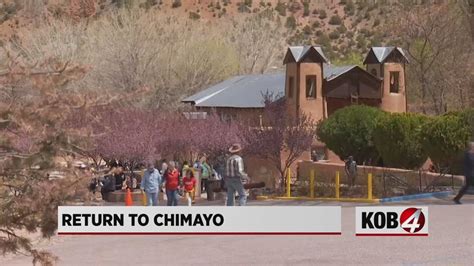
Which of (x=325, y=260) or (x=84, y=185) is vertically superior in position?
(x=84, y=185)

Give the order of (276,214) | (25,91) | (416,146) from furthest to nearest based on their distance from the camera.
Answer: (416,146) → (276,214) → (25,91)

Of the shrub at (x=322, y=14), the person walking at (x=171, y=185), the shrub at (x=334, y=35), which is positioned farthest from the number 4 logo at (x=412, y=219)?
the shrub at (x=322, y=14)

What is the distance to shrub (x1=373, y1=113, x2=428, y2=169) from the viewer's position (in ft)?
92.3

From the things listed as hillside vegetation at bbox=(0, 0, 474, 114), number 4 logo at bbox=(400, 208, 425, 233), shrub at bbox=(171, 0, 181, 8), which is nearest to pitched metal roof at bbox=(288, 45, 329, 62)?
hillside vegetation at bbox=(0, 0, 474, 114)

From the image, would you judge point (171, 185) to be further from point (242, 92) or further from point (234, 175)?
point (242, 92)

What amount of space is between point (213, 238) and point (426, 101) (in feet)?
113

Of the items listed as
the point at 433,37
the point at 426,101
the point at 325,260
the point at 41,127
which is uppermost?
the point at 433,37

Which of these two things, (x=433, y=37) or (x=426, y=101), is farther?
(x=426, y=101)

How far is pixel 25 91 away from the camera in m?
8.79

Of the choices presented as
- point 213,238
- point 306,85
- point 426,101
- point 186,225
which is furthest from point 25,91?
point 426,101

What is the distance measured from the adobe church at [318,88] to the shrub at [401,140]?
10880 mm

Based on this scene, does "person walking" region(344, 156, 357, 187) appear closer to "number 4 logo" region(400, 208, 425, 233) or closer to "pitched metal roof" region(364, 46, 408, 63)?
"number 4 logo" region(400, 208, 425, 233)

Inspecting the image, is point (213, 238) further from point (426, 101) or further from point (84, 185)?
point (426, 101)

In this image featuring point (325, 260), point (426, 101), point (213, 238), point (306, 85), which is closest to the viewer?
point (325, 260)
